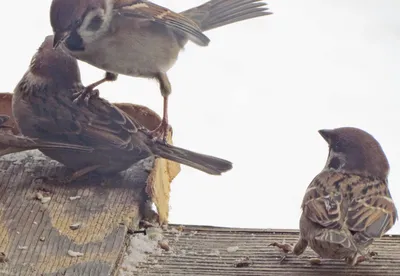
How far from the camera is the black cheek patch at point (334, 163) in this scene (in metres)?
3.44

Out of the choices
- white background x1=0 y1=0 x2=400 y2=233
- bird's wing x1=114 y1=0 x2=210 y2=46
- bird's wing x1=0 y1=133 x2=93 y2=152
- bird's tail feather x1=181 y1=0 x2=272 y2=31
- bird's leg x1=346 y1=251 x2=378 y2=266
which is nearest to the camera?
bird's leg x1=346 y1=251 x2=378 y2=266

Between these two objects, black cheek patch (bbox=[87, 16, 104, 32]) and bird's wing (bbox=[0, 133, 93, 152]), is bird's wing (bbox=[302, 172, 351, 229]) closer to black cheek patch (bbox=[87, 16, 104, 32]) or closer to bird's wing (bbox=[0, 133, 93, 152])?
bird's wing (bbox=[0, 133, 93, 152])

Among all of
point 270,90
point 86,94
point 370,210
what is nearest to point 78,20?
point 86,94

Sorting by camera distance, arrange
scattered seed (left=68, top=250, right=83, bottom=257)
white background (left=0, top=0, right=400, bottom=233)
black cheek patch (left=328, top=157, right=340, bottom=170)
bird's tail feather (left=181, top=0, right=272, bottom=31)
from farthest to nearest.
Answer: white background (left=0, top=0, right=400, bottom=233) < bird's tail feather (left=181, top=0, right=272, bottom=31) < black cheek patch (left=328, top=157, right=340, bottom=170) < scattered seed (left=68, top=250, right=83, bottom=257)

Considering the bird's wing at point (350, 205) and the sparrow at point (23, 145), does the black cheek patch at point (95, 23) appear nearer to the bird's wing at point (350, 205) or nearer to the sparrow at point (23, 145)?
the sparrow at point (23, 145)

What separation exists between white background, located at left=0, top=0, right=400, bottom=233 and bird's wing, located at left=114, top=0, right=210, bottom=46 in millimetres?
1128

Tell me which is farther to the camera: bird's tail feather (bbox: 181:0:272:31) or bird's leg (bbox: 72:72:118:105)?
bird's tail feather (bbox: 181:0:272:31)

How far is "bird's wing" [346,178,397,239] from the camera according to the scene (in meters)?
3.03

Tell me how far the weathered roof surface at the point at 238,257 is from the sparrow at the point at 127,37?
2.13 ft

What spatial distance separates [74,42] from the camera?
364 centimetres

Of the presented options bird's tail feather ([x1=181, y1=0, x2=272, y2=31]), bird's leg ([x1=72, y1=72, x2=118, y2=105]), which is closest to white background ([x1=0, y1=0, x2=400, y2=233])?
bird's tail feather ([x1=181, y1=0, x2=272, y2=31])

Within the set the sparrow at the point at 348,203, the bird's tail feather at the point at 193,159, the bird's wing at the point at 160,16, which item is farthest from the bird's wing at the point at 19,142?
the sparrow at the point at 348,203

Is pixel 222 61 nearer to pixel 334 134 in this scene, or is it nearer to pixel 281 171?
pixel 281 171

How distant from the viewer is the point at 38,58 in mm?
3703
